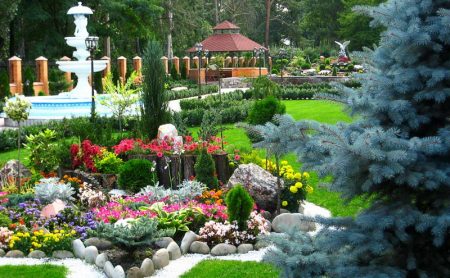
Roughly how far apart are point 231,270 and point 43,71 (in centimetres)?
2520

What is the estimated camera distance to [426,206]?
14.3 feet

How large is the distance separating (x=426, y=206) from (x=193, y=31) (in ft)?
174

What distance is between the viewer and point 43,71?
30766 mm

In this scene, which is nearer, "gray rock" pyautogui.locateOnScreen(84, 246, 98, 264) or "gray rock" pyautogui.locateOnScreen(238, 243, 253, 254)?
"gray rock" pyautogui.locateOnScreen(84, 246, 98, 264)

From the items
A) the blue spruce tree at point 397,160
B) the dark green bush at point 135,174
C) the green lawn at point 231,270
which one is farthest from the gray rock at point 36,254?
the blue spruce tree at point 397,160

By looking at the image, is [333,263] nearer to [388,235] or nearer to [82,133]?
[388,235]

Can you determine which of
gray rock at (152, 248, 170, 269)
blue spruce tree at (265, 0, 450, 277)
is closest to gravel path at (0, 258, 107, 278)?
gray rock at (152, 248, 170, 269)

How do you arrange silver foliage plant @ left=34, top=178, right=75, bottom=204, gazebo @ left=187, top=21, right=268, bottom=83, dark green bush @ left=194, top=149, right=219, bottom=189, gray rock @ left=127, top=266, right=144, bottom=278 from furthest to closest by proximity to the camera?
gazebo @ left=187, top=21, right=268, bottom=83 < dark green bush @ left=194, top=149, right=219, bottom=189 < silver foliage plant @ left=34, top=178, right=75, bottom=204 < gray rock @ left=127, top=266, right=144, bottom=278

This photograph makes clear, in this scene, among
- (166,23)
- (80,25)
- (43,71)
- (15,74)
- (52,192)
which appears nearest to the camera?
(52,192)

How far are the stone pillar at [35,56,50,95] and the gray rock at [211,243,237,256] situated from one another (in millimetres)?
24326

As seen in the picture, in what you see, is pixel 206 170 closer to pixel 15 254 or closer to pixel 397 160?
pixel 15 254

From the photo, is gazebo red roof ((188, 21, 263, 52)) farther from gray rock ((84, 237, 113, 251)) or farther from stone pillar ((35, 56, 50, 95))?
gray rock ((84, 237, 113, 251))

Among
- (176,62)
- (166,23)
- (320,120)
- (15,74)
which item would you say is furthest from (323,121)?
(166,23)

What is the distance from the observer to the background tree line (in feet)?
121
